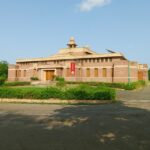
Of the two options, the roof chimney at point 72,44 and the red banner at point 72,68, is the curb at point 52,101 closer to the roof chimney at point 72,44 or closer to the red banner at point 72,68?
the red banner at point 72,68

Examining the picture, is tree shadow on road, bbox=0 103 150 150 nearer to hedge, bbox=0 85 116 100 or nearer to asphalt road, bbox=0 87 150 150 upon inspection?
asphalt road, bbox=0 87 150 150

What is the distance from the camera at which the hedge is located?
18.7 meters

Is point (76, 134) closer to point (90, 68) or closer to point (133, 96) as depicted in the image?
point (133, 96)

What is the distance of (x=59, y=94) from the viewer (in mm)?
19312

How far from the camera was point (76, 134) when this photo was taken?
826cm

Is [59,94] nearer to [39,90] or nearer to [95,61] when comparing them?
[39,90]

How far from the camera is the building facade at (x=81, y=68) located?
143 ft

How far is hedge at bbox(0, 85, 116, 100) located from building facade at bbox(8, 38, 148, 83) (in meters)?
23.5

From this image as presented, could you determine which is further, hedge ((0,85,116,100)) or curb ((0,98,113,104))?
hedge ((0,85,116,100))

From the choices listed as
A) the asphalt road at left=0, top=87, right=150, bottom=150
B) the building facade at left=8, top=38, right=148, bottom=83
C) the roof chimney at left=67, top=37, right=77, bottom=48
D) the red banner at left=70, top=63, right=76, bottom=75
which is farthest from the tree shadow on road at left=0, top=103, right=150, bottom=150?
the roof chimney at left=67, top=37, right=77, bottom=48

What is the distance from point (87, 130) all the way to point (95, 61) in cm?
3941

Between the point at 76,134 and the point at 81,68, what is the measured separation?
3934 cm

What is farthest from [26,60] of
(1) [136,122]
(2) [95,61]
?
(1) [136,122]

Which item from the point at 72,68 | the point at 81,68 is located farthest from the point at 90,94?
the point at 81,68
